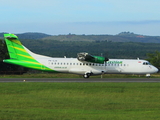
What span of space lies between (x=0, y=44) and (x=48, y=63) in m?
19.1

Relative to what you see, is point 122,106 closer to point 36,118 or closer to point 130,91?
point 36,118

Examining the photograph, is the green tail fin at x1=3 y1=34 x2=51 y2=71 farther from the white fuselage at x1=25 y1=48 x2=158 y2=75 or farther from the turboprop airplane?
the white fuselage at x1=25 y1=48 x2=158 y2=75

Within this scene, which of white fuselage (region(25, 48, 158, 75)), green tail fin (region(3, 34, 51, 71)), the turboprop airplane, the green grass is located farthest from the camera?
white fuselage (region(25, 48, 158, 75))

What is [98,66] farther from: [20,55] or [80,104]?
[80,104]

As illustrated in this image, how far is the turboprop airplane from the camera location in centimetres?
4681

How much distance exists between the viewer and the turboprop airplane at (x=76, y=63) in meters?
46.8

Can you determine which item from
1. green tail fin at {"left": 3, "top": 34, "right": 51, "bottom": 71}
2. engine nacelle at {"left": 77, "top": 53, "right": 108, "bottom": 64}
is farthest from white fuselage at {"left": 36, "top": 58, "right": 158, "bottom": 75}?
green tail fin at {"left": 3, "top": 34, "right": 51, "bottom": 71}

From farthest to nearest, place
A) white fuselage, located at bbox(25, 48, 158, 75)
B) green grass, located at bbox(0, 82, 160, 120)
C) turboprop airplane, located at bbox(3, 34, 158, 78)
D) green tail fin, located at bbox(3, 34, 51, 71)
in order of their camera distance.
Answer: white fuselage, located at bbox(25, 48, 158, 75), turboprop airplane, located at bbox(3, 34, 158, 78), green tail fin, located at bbox(3, 34, 51, 71), green grass, located at bbox(0, 82, 160, 120)

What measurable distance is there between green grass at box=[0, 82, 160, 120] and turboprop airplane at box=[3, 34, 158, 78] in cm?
1439

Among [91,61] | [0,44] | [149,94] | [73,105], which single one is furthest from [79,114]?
[0,44]

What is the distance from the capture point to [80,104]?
74.2ft

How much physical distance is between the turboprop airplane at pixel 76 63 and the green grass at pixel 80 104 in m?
14.4

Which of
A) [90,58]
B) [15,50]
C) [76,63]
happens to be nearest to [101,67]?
[90,58]

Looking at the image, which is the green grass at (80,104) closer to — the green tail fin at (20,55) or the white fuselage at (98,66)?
the green tail fin at (20,55)
